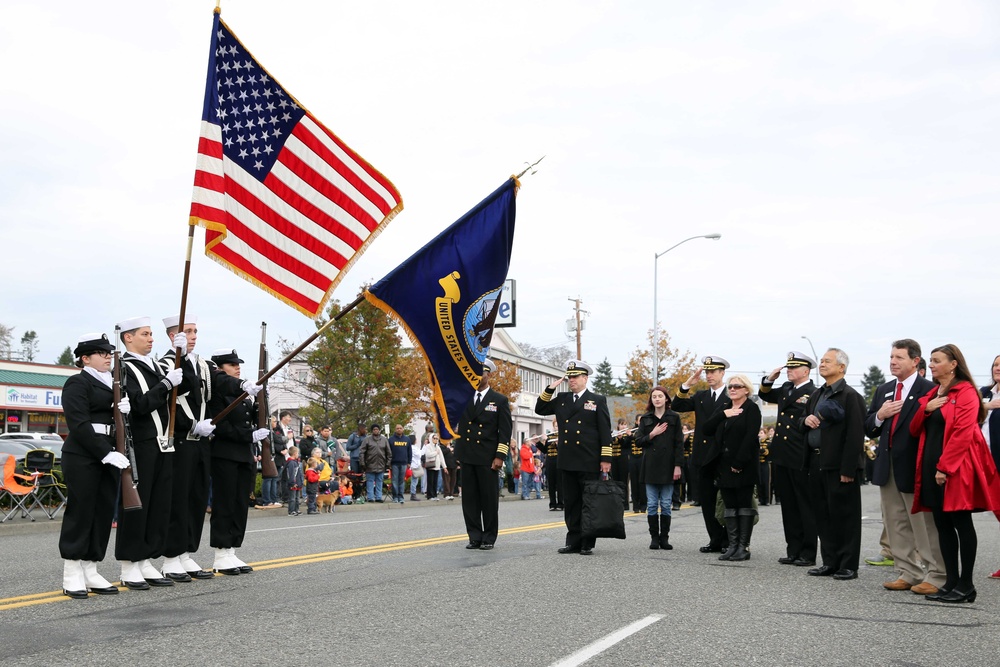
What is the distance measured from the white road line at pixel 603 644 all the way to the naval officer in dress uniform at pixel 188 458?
401 centimetres

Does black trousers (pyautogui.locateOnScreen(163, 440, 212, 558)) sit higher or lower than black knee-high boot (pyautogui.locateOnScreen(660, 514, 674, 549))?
higher

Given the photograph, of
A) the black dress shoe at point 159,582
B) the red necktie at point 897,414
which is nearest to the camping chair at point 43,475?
the black dress shoe at point 159,582

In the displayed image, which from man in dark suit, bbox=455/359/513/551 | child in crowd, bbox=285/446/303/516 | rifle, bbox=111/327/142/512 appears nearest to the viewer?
rifle, bbox=111/327/142/512

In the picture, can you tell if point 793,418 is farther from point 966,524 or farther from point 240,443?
point 240,443

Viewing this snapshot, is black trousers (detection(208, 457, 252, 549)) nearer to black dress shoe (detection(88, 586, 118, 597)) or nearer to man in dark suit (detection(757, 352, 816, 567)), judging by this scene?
black dress shoe (detection(88, 586, 118, 597))

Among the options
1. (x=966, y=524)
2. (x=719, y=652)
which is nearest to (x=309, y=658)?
(x=719, y=652)

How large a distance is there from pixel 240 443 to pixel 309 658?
3.99 metres

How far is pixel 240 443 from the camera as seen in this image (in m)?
9.16

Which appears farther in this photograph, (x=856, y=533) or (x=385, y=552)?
(x=385, y=552)

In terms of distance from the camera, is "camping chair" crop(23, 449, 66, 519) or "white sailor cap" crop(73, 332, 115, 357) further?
"camping chair" crop(23, 449, 66, 519)

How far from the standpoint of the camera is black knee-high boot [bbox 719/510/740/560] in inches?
414

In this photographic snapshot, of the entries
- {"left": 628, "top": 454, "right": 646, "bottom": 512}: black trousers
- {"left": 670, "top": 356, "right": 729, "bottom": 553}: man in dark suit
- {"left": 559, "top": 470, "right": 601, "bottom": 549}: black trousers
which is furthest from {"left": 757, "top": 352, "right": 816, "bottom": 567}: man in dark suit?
{"left": 628, "top": 454, "right": 646, "bottom": 512}: black trousers

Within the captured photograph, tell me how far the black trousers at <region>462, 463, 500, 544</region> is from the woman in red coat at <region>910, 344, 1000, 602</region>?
467 cm

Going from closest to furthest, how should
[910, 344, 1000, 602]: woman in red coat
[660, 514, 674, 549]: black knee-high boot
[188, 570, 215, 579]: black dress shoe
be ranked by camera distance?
1. [910, 344, 1000, 602]: woman in red coat
2. [188, 570, 215, 579]: black dress shoe
3. [660, 514, 674, 549]: black knee-high boot
